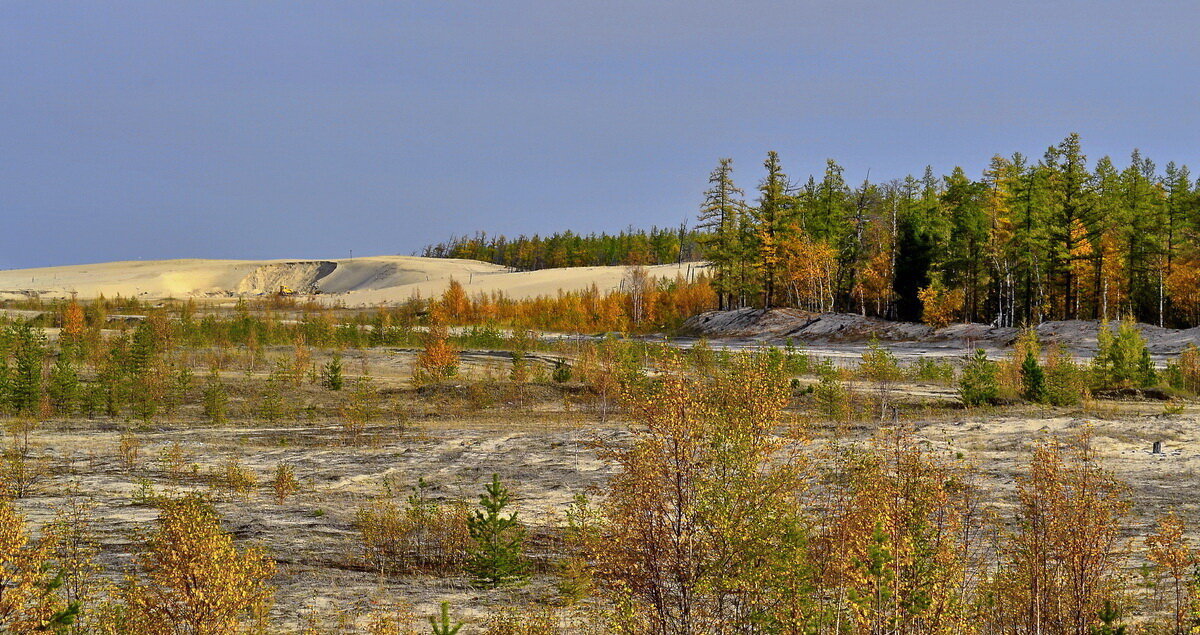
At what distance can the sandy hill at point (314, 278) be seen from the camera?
102 metres

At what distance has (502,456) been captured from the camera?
757 inches

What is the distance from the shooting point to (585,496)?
1554 cm

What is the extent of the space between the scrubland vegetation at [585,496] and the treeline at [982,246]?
67.4 ft

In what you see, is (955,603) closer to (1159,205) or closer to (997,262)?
(997,262)

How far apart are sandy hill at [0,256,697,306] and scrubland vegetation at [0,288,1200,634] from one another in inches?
2643

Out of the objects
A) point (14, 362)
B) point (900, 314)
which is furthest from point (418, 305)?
point (14, 362)

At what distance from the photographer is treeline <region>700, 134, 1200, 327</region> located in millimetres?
48812

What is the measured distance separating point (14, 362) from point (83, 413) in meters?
10.1

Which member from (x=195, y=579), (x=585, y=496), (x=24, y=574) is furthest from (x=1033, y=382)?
(x=24, y=574)

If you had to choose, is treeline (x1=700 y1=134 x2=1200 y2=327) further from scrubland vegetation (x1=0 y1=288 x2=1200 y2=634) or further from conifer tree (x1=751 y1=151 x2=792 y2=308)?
scrubland vegetation (x1=0 y1=288 x2=1200 y2=634)

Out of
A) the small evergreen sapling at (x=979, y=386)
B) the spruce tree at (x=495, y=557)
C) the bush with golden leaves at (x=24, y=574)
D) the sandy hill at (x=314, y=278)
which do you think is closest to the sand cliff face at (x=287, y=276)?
the sandy hill at (x=314, y=278)

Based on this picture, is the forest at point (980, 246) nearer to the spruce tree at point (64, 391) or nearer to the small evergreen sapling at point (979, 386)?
the small evergreen sapling at point (979, 386)

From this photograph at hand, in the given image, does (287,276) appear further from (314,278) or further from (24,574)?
(24,574)

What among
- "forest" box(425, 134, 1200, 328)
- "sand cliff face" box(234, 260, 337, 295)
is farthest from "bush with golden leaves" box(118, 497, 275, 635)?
"sand cliff face" box(234, 260, 337, 295)
